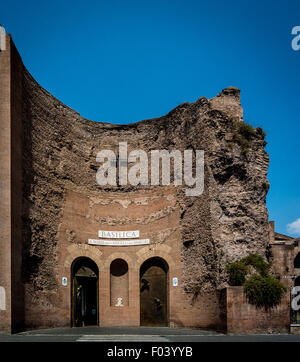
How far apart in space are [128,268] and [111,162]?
5.96 meters

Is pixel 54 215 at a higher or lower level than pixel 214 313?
higher

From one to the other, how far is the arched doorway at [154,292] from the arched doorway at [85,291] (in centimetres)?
227

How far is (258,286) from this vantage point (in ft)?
57.4

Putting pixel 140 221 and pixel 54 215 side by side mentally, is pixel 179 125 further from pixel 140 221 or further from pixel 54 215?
pixel 54 215

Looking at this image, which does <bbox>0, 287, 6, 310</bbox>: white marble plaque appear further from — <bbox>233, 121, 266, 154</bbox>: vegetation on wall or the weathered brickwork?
<bbox>233, 121, 266, 154</bbox>: vegetation on wall

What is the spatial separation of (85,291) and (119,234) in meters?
3.24

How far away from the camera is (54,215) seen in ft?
70.5

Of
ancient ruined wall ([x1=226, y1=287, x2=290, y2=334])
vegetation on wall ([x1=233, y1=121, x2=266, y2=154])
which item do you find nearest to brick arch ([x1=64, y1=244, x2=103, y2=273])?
ancient ruined wall ([x1=226, y1=287, x2=290, y2=334])

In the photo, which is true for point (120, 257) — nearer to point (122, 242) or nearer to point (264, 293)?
point (122, 242)

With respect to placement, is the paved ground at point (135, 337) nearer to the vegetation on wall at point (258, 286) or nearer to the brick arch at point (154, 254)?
the vegetation on wall at point (258, 286)

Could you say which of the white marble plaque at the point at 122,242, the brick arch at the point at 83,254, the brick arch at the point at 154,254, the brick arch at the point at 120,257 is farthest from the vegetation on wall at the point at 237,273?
the brick arch at the point at 83,254

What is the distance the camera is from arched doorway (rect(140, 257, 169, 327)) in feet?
73.5

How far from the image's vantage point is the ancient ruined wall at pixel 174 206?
19562 mm
